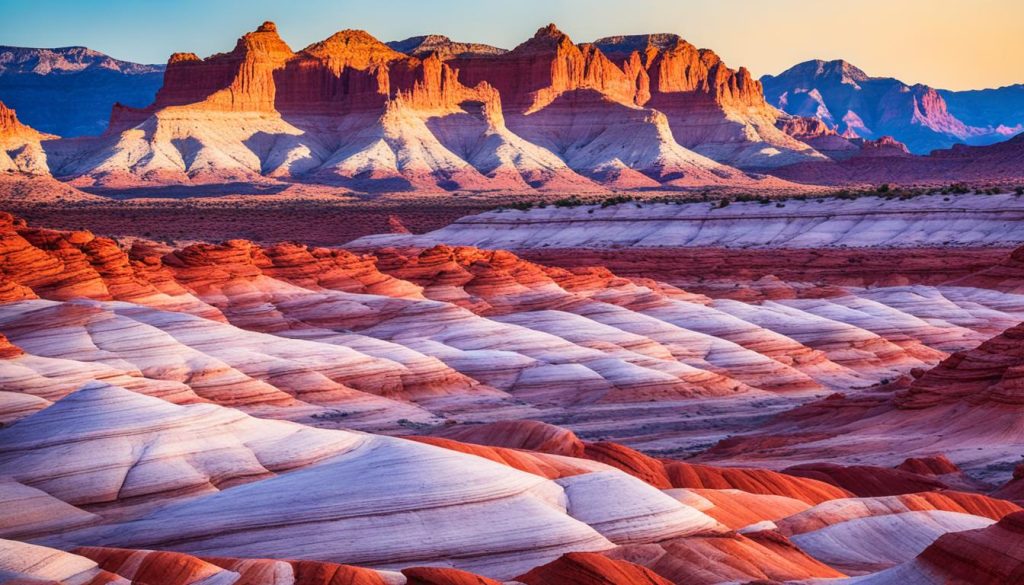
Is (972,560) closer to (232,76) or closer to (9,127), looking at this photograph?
(9,127)

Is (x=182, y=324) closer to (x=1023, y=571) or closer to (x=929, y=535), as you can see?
(x=929, y=535)

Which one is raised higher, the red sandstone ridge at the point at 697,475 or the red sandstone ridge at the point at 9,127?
the red sandstone ridge at the point at 9,127

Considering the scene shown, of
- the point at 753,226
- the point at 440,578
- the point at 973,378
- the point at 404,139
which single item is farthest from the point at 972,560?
the point at 404,139

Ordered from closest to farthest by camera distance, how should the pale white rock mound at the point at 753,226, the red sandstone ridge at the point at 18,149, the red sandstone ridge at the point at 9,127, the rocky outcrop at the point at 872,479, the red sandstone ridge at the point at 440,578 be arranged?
the red sandstone ridge at the point at 440,578
the rocky outcrop at the point at 872,479
the pale white rock mound at the point at 753,226
the red sandstone ridge at the point at 18,149
the red sandstone ridge at the point at 9,127

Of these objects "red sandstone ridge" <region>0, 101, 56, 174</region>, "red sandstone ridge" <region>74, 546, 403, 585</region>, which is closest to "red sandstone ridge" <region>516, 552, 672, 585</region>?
"red sandstone ridge" <region>74, 546, 403, 585</region>

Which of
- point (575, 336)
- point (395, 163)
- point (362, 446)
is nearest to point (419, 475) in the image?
point (362, 446)

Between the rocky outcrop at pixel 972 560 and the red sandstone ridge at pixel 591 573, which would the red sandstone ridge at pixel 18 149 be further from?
the rocky outcrop at pixel 972 560

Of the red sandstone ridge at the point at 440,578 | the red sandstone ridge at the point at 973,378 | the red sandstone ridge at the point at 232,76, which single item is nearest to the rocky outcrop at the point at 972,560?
the red sandstone ridge at the point at 440,578

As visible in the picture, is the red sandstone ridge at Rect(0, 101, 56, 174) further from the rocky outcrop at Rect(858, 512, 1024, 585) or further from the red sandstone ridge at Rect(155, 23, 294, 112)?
the rocky outcrop at Rect(858, 512, 1024, 585)
